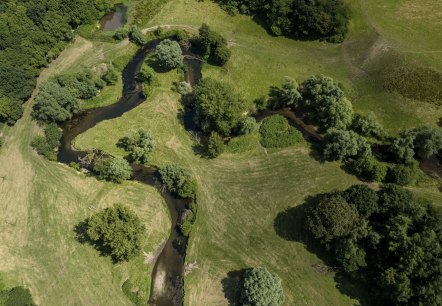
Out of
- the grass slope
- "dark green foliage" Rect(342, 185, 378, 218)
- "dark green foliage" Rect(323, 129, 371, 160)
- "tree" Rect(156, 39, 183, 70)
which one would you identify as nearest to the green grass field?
the grass slope

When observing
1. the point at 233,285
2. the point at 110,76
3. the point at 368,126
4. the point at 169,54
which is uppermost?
the point at 169,54

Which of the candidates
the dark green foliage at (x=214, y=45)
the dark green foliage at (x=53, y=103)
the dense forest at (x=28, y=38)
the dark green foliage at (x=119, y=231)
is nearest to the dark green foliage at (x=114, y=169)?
the dark green foliage at (x=119, y=231)

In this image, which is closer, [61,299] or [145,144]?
[61,299]

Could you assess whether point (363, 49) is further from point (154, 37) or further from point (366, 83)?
point (154, 37)

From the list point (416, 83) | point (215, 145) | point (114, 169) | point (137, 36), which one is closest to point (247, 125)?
point (215, 145)

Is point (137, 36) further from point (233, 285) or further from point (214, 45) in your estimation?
point (233, 285)

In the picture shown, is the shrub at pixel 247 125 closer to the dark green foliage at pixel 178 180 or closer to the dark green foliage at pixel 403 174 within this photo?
the dark green foliage at pixel 178 180

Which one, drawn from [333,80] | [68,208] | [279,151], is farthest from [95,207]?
[333,80]
